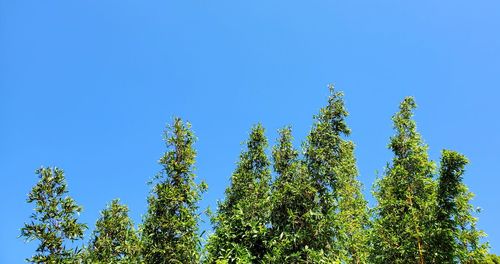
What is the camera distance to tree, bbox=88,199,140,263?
26703 millimetres

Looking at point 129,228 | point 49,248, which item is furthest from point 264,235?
point 129,228

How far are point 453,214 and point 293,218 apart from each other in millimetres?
7302

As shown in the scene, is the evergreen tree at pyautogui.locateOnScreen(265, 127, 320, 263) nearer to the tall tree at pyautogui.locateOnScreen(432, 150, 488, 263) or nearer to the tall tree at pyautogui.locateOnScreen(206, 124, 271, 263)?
the tall tree at pyautogui.locateOnScreen(206, 124, 271, 263)

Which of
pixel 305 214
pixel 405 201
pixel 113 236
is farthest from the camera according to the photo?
pixel 113 236

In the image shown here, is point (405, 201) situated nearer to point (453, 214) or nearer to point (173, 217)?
point (453, 214)

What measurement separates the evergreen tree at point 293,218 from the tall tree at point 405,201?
5.32 metres

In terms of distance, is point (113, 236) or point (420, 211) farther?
point (113, 236)

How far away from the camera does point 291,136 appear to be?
22719mm

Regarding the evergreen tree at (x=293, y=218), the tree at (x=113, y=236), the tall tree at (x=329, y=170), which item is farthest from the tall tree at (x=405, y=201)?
the tree at (x=113, y=236)

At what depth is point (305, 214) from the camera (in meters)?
16.4

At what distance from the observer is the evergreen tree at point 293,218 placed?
1647 cm

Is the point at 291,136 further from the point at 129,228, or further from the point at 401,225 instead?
the point at 129,228

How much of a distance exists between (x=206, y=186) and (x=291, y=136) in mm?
5980

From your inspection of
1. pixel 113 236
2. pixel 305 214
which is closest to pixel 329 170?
pixel 305 214
